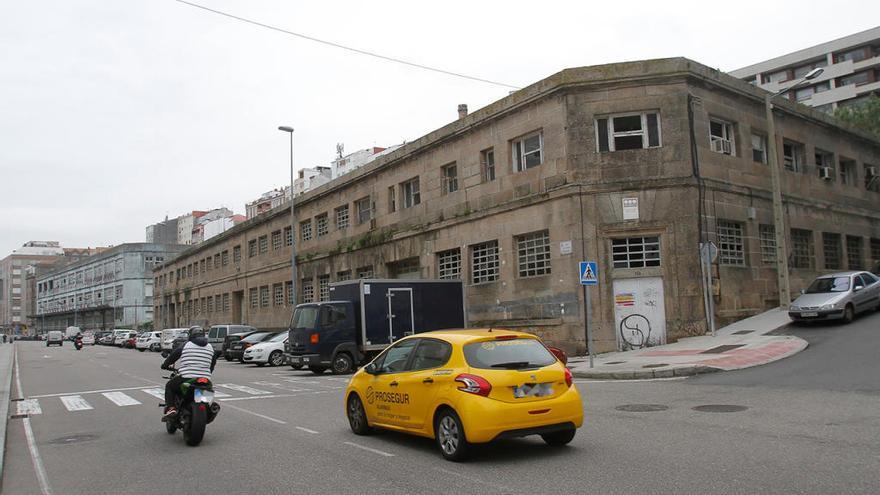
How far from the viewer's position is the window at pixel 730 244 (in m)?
22.2

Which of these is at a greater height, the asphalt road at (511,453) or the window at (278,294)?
the window at (278,294)

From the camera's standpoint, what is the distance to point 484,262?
83.8 ft

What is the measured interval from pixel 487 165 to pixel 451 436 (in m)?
19.4

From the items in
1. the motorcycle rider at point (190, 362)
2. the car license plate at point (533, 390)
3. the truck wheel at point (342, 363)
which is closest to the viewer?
the car license plate at point (533, 390)

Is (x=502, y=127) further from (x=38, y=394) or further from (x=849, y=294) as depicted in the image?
(x=38, y=394)

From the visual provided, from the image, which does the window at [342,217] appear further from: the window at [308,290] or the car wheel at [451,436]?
the car wheel at [451,436]

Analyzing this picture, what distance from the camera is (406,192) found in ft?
103

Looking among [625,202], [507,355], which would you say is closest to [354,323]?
[625,202]

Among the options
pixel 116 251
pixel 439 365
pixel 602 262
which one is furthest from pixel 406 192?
pixel 116 251

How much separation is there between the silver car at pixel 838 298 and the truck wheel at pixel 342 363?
44.5 ft

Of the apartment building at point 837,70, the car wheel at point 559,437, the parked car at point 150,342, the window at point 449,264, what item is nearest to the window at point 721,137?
the window at point 449,264

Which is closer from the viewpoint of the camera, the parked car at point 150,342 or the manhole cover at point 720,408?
the manhole cover at point 720,408

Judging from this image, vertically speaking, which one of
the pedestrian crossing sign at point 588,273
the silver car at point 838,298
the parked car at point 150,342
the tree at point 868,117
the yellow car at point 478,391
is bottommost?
the parked car at point 150,342

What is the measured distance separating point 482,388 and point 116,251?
10421 centimetres
